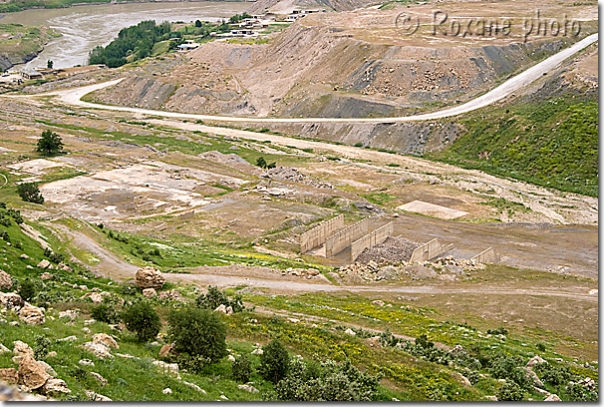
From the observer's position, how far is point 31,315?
20812 millimetres

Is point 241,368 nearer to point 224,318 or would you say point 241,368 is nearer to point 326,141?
point 224,318

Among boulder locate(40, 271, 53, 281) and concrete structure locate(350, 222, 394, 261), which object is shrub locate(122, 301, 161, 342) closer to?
boulder locate(40, 271, 53, 281)

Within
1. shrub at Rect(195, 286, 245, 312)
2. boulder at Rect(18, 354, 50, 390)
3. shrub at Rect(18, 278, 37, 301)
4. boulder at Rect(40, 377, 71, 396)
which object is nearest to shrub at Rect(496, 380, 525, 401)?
shrub at Rect(195, 286, 245, 312)

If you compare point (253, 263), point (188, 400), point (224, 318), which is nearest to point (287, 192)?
point (253, 263)

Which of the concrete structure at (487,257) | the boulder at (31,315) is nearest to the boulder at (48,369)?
the boulder at (31,315)

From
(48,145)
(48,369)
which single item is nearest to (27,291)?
(48,369)

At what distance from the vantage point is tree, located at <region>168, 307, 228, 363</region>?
20.8m

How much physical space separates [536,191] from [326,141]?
2904cm

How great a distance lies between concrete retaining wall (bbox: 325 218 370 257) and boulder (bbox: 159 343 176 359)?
28162mm

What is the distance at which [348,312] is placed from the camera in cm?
3256

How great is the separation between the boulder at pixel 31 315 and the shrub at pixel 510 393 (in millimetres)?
13452

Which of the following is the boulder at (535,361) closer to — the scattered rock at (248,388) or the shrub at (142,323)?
the scattered rock at (248,388)

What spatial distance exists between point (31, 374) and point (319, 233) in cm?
3712

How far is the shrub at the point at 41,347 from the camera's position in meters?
17.0
